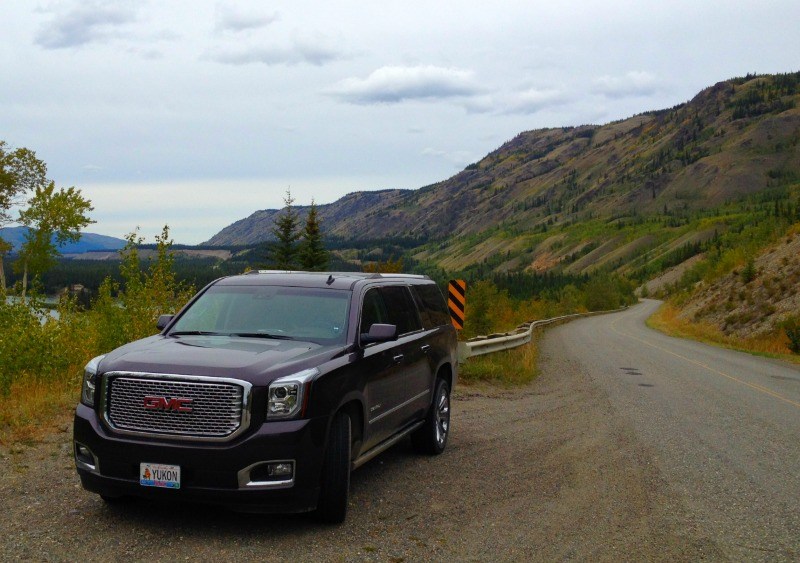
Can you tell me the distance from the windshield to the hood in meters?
0.25

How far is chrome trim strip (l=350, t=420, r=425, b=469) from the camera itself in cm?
621

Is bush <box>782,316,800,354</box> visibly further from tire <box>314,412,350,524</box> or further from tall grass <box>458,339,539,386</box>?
tire <box>314,412,350,524</box>

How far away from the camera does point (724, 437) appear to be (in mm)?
9633

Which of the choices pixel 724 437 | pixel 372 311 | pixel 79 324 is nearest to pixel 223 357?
pixel 372 311

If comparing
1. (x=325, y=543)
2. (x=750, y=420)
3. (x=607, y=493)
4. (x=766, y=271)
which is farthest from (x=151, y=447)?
(x=766, y=271)

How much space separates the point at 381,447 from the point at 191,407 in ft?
7.07

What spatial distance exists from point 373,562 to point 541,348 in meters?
20.6

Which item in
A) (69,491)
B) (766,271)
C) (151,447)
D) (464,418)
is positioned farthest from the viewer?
(766,271)

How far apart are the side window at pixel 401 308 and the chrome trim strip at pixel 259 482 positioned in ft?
8.29

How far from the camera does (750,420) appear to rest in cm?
1109

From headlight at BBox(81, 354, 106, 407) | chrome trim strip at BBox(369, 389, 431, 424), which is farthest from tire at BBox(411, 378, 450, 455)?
headlight at BBox(81, 354, 106, 407)

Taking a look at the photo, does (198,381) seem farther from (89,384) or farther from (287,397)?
(89,384)

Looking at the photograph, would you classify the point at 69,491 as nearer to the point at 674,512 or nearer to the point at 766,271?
the point at 674,512

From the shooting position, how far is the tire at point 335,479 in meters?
5.50
